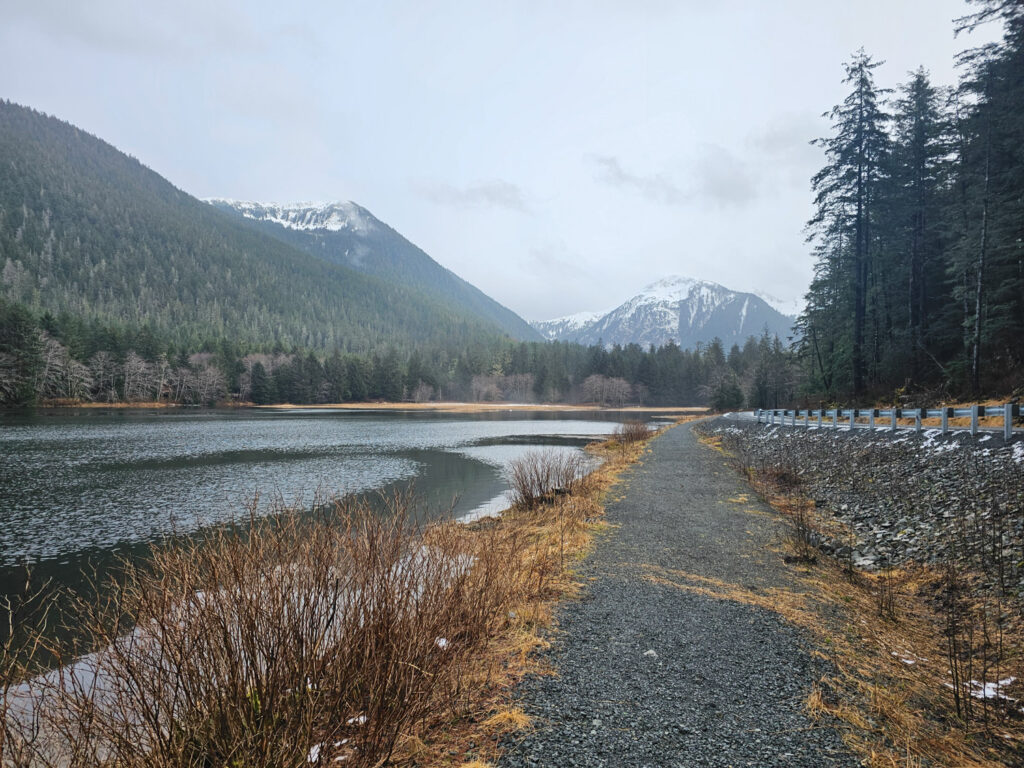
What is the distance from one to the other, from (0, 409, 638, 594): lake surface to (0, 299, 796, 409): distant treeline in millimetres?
37675

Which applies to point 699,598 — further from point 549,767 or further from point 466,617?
point 549,767

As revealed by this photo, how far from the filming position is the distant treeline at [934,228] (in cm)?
1845

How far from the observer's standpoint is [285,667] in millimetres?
2949

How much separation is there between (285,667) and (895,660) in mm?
5582

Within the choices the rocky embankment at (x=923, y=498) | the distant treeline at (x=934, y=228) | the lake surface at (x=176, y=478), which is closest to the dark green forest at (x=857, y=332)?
the distant treeline at (x=934, y=228)

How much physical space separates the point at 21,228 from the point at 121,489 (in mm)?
261675

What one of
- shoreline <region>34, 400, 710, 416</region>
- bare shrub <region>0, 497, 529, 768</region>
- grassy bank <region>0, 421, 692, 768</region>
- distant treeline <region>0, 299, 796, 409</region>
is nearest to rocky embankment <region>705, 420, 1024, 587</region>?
grassy bank <region>0, 421, 692, 768</region>

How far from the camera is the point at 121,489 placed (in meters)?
17.8

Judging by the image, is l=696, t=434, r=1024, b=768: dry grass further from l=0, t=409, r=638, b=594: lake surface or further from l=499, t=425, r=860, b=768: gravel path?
l=0, t=409, r=638, b=594: lake surface

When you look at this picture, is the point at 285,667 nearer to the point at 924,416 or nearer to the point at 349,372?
the point at 924,416

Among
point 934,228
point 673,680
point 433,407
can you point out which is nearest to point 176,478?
point 673,680

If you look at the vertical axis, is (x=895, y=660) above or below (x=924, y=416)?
below

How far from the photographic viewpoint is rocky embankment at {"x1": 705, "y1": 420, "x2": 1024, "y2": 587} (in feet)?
23.0

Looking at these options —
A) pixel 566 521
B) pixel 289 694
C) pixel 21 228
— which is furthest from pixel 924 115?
pixel 21 228
